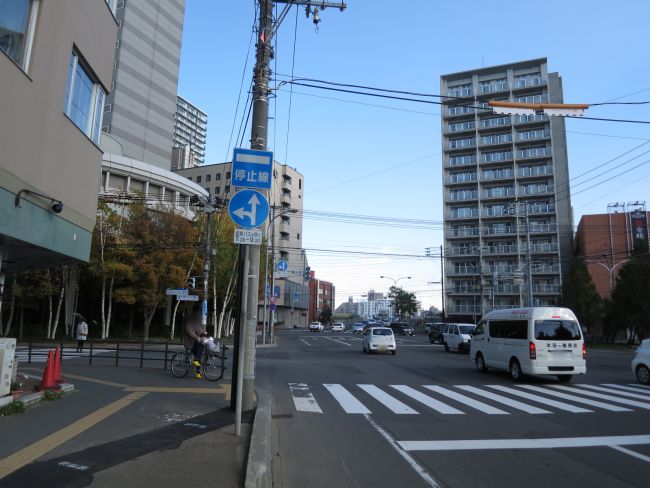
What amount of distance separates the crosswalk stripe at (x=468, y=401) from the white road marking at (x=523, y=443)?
223cm

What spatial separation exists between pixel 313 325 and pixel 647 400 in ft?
217

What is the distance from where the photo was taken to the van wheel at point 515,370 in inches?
574

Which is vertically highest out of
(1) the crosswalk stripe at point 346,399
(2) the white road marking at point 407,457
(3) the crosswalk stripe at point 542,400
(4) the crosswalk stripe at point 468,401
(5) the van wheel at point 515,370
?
(5) the van wheel at point 515,370

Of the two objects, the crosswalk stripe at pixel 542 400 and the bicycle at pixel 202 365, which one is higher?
the bicycle at pixel 202 365

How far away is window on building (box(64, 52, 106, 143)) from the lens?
1011 cm

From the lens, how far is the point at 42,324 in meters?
38.5

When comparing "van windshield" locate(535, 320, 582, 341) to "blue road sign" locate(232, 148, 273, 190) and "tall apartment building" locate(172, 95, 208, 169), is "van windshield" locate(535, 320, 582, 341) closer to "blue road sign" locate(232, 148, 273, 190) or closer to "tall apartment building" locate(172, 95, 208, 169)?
"blue road sign" locate(232, 148, 273, 190)

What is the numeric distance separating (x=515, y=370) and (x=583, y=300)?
34.2 metres

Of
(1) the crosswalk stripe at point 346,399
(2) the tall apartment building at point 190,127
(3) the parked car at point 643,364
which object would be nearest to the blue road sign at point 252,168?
(1) the crosswalk stripe at point 346,399

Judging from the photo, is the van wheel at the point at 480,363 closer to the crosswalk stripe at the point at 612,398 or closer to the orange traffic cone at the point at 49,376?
the crosswalk stripe at the point at 612,398

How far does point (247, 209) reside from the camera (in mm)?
7270

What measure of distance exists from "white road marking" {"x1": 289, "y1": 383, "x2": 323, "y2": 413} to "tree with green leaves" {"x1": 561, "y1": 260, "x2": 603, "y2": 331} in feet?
127

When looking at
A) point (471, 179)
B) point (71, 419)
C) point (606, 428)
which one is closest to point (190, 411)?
point (71, 419)

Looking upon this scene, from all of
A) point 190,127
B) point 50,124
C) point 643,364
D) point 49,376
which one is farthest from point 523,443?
point 190,127
